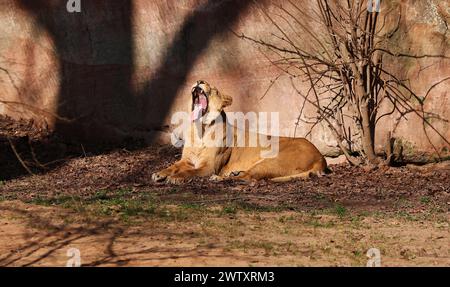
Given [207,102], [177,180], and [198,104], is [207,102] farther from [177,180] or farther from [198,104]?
[177,180]

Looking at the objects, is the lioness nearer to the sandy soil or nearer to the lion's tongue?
the lion's tongue

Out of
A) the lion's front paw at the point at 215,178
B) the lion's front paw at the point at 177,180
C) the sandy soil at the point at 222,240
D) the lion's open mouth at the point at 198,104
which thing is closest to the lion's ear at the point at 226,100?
the lion's open mouth at the point at 198,104

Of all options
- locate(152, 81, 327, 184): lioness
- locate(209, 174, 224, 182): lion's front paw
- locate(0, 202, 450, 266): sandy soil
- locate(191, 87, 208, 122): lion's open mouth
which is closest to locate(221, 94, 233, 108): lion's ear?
locate(152, 81, 327, 184): lioness

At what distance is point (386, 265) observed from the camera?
7418 millimetres

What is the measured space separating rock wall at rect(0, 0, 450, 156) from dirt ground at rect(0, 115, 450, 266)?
165 centimetres

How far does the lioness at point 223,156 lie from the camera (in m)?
12.8

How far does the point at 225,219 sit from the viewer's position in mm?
9211

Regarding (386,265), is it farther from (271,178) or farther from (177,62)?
(177,62)

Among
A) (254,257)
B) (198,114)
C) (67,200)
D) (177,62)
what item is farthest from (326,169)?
(254,257)

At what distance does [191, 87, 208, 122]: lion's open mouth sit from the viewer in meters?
13.2

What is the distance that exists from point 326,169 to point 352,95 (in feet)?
3.80

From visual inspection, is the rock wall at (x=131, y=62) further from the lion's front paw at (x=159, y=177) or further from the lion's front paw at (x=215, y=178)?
the lion's front paw at (x=159, y=177)

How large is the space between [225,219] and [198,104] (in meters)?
4.32

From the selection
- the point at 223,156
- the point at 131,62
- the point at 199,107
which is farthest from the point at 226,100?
the point at 131,62
